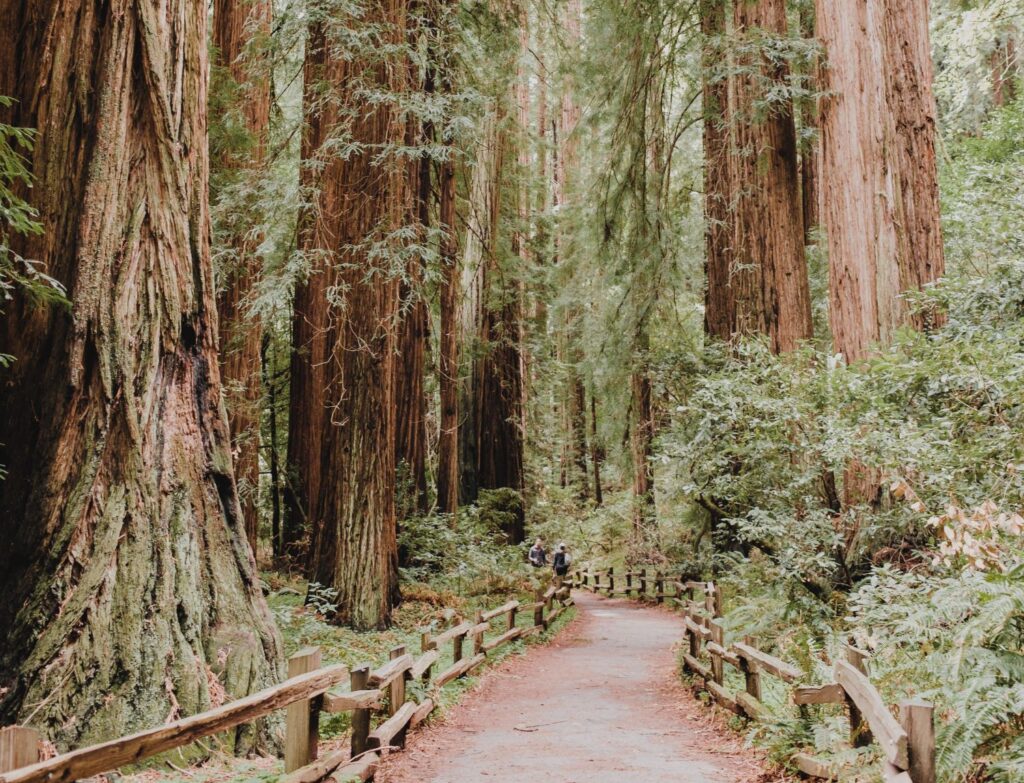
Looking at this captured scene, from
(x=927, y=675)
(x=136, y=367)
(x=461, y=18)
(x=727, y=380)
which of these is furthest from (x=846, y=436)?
(x=461, y=18)

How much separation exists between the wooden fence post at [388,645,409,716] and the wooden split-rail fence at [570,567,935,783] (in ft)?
9.37

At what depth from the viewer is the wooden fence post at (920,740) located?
3484mm

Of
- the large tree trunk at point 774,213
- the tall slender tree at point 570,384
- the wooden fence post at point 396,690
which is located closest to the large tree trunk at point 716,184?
the large tree trunk at point 774,213

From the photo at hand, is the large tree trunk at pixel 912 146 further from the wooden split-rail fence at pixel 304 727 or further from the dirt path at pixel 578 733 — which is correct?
the wooden split-rail fence at pixel 304 727

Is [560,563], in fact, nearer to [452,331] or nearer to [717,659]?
[452,331]

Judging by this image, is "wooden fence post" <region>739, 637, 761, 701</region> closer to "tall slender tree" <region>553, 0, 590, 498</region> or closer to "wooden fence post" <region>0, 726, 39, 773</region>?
"wooden fence post" <region>0, 726, 39, 773</region>

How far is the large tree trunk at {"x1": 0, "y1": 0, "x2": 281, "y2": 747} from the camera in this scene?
4.88 m

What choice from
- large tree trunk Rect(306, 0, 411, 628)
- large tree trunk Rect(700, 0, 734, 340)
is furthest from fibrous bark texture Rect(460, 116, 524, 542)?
large tree trunk Rect(306, 0, 411, 628)

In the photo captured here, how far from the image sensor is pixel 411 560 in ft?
49.0

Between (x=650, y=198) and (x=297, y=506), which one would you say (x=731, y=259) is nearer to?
(x=650, y=198)

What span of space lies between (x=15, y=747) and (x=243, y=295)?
11.4 metres

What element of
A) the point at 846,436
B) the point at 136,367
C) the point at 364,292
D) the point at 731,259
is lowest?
the point at 846,436

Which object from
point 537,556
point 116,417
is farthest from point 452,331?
point 116,417

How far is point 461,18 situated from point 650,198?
573cm
